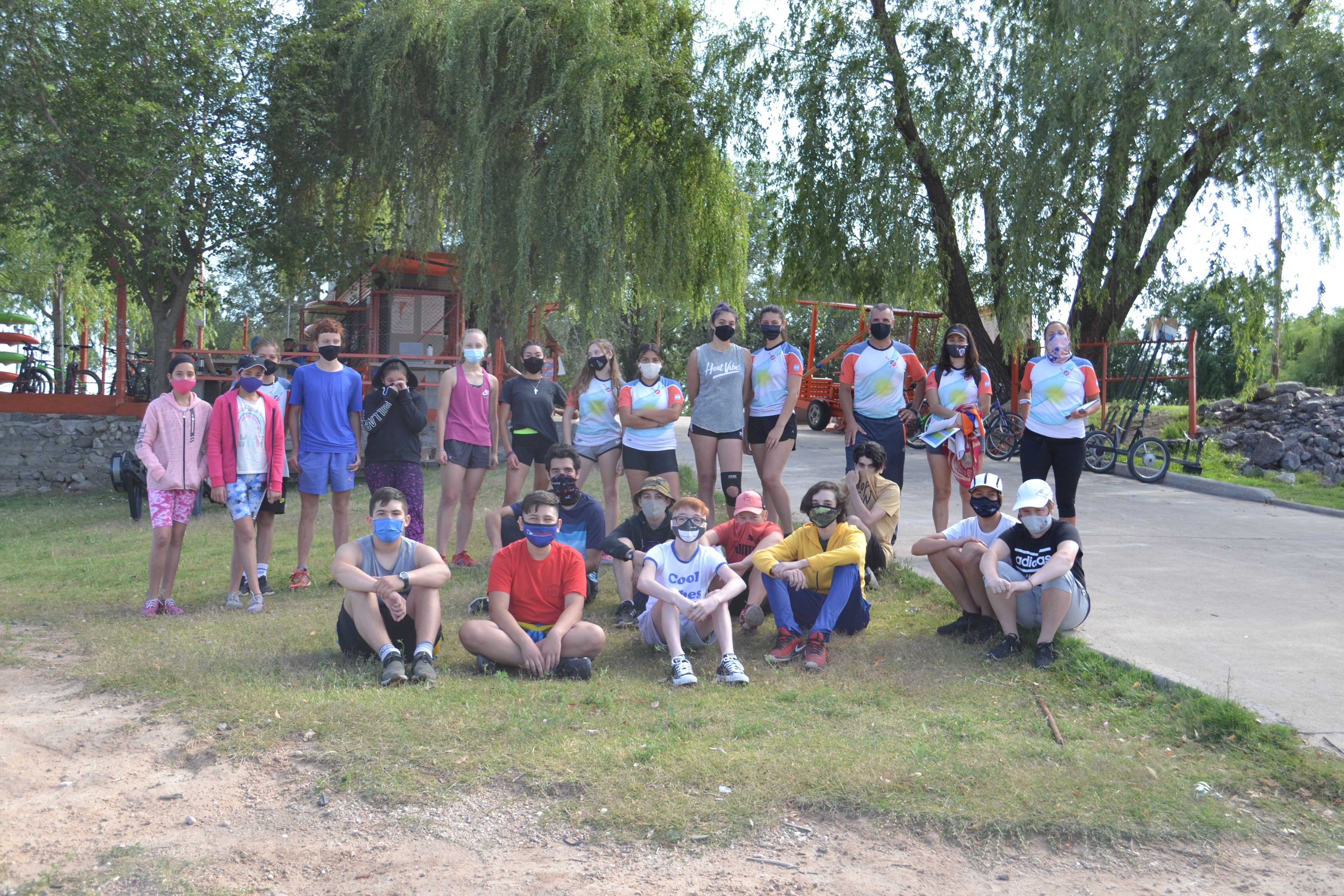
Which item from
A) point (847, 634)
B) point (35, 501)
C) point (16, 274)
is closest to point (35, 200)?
point (35, 501)

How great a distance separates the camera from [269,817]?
13.9 feet

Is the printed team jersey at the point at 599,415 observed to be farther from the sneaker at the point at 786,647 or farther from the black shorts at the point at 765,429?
the sneaker at the point at 786,647

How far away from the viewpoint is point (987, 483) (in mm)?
6254

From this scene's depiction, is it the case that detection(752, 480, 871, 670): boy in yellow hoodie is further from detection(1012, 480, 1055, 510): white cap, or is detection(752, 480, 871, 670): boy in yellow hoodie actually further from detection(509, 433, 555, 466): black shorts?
detection(509, 433, 555, 466): black shorts

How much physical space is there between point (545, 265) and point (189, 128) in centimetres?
610

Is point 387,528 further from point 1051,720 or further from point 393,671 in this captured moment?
point 1051,720

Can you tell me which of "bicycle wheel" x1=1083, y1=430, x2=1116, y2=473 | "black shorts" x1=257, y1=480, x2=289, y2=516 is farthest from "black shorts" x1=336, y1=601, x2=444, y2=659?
"bicycle wheel" x1=1083, y1=430, x2=1116, y2=473

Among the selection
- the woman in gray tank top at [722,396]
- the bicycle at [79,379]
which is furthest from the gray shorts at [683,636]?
the bicycle at [79,379]

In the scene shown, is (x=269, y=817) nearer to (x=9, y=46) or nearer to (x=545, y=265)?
(x=545, y=265)

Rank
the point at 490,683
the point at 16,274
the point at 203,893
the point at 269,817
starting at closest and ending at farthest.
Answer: the point at 203,893
the point at 269,817
the point at 490,683
the point at 16,274

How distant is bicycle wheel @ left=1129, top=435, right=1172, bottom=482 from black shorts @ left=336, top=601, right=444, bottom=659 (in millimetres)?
11335

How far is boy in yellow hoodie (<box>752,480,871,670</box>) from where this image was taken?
20.6 feet

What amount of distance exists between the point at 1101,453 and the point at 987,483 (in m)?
9.97

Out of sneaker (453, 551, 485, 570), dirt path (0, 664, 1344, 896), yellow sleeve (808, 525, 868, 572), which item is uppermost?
yellow sleeve (808, 525, 868, 572)
